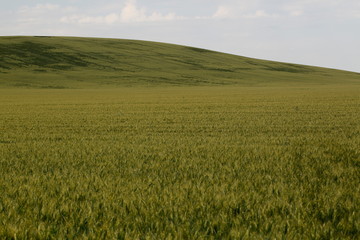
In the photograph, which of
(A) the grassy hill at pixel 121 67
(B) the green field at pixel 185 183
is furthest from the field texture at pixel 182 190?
(A) the grassy hill at pixel 121 67

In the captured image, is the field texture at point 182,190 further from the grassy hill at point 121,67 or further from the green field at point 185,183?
the grassy hill at point 121,67

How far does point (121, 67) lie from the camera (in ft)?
247

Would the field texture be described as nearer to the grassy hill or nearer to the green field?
the green field

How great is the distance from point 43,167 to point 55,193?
6.18 ft

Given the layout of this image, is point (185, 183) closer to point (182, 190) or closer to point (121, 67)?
point (182, 190)

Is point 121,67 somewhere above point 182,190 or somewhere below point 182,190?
below

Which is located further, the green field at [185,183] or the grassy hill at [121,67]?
the grassy hill at [121,67]

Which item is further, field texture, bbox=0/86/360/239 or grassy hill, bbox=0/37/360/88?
grassy hill, bbox=0/37/360/88

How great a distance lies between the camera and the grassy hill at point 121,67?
64.0m

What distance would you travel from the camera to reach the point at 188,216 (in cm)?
Result: 390

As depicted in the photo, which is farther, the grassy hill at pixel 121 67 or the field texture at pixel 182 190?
the grassy hill at pixel 121 67

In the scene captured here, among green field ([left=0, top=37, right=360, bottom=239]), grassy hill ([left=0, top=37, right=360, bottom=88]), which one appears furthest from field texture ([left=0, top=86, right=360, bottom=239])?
grassy hill ([left=0, top=37, right=360, bottom=88])

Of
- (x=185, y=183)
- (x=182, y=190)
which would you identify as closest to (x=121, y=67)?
(x=185, y=183)

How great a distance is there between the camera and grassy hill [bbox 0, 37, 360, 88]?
64.0 meters
